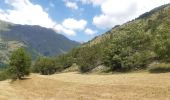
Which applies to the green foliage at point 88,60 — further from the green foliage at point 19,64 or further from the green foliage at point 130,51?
the green foliage at point 19,64

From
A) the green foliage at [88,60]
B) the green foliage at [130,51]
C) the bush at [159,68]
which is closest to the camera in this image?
the bush at [159,68]

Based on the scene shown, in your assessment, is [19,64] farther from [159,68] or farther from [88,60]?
[88,60]

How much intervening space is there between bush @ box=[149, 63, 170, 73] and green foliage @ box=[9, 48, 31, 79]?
39.4 meters

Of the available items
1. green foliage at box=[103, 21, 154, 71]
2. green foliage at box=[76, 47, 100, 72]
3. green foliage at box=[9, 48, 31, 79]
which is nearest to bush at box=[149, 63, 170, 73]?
green foliage at box=[103, 21, 154, 71]

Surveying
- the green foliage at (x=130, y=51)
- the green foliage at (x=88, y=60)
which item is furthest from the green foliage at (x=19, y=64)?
the green foliage at (x=88, y=60)

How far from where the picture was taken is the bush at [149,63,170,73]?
9304 cm

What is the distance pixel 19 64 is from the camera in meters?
110

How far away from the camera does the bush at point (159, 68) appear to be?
93.0 m

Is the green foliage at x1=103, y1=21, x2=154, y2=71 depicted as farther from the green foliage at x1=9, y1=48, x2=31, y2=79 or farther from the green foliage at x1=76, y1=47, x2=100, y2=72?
the green foliage at x1=76, y1=47, x2=100, y2=72

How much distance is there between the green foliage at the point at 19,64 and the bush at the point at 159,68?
129 ft

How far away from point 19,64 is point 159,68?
44.0 meters

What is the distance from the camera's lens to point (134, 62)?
112562mm

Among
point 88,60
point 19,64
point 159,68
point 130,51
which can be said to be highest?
point 88,60

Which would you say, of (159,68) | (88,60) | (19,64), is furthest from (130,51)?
(88,60)
